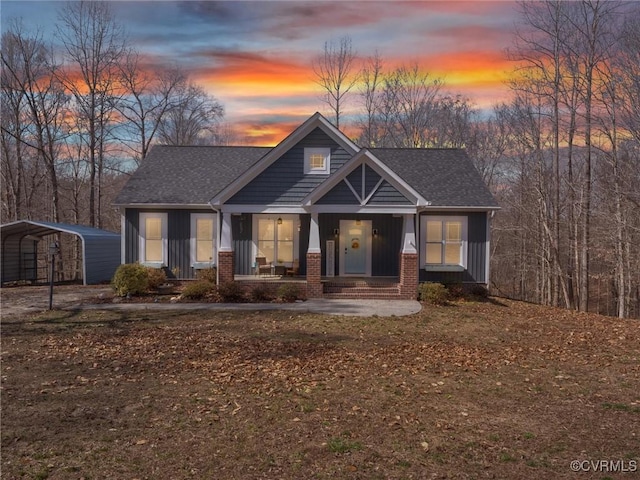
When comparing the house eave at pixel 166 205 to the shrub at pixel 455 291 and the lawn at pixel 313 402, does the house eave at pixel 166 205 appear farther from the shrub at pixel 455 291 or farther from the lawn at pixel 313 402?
the shrub at pixel 455 291

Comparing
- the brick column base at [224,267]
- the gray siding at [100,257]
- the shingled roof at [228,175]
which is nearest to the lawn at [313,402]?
the brick column base at [224,267]

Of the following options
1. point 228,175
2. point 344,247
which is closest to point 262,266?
point 344,247

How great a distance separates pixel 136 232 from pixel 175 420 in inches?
570

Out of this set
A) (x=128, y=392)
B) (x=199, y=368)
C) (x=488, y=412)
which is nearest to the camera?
(x=488, y=412)

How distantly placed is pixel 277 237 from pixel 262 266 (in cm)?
159

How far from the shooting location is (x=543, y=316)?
14477mm

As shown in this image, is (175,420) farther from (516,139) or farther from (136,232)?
(516,139)

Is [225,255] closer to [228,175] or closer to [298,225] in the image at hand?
[298,225]

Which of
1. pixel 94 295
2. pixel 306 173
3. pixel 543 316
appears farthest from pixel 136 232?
pixel 543 316

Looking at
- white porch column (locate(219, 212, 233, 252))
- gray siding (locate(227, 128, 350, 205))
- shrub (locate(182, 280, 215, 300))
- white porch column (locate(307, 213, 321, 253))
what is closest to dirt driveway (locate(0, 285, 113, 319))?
shrub (locate(182, 280, 215, 300))

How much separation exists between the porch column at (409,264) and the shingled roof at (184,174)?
27.4ft

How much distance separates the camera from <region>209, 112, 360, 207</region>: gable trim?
16438 mm

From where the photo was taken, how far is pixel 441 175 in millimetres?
20297

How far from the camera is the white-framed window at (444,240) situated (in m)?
18.4
